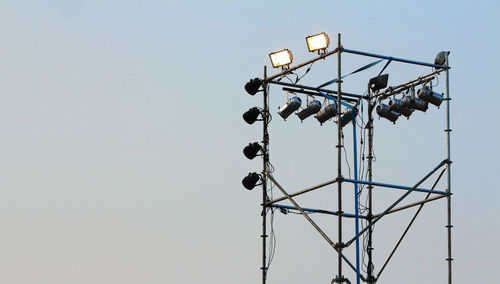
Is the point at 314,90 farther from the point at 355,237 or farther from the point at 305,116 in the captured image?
the point at 355,237

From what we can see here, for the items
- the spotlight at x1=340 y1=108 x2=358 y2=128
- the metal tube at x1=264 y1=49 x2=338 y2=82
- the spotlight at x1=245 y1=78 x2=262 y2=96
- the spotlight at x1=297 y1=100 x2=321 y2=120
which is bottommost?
the spotlight at x1=340 y1=108 x2=358 y2=128

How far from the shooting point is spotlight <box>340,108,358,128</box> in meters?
23.2

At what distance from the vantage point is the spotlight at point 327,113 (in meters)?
23.3

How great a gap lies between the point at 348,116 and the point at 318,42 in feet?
7.17

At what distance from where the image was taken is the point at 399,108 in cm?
2320

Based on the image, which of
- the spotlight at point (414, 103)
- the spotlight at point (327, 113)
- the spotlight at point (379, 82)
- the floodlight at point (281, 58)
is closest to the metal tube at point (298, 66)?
the floodlight at point (281, 58)

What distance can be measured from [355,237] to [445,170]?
2370 millimetres

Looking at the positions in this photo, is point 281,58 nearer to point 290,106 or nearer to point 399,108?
point 290,106

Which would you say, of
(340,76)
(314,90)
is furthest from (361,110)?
(340,76)

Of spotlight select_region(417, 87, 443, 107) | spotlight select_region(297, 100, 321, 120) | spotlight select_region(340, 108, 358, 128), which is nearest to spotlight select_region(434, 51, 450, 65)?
spotlight select_region(417, 87, 443, 107)

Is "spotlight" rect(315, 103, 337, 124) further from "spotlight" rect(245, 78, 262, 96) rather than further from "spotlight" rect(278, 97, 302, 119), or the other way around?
"spotlight" rect(245, 78, 262, 96)

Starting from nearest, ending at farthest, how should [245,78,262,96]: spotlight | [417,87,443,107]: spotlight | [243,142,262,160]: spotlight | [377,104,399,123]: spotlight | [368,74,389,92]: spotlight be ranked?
[417,87,443,107]: spotlight, [243,142,262,160]: spotlight, [245,78,262,96]: spotlight, [368,74,389,92]: spotlight, [377,104,399,123]: spotlight

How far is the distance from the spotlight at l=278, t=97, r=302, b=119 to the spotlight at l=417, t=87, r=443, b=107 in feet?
7.71

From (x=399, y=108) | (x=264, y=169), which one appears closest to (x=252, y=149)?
(x=264, y=169)
